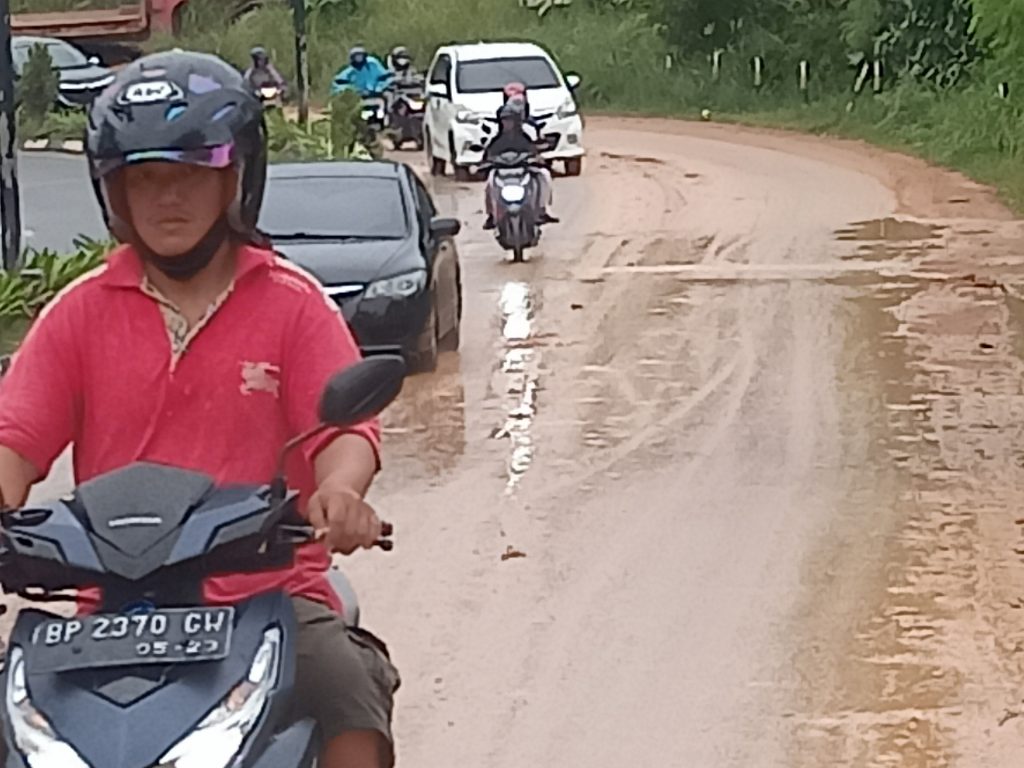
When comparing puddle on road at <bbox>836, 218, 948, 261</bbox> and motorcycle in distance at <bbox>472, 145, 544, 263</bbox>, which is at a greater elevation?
motorcycle in distance at <bbox>472, 145, 544, 263</bbox>

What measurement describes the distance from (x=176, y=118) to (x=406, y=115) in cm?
3116

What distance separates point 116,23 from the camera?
50.1 metres

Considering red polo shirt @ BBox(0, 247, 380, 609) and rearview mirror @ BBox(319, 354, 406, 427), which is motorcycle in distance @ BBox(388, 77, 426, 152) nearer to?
red polo shirt @ BBox(0, 247, 380, 609)

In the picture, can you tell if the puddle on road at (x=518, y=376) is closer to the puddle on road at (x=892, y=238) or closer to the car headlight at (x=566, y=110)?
the puddle on road at (x=892, y=238)

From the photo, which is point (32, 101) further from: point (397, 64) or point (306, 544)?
point (306, 544)

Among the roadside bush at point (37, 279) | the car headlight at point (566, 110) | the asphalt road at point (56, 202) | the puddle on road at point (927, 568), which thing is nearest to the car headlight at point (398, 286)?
the roadside bush at point (37, 279)

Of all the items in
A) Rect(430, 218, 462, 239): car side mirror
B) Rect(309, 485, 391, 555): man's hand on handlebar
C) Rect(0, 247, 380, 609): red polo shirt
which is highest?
Rect(0, 247, 380, 609): red polo shirt

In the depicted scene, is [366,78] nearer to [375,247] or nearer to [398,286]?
[375,247]

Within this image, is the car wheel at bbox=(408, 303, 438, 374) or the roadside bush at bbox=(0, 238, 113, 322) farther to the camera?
the roadside bush at bbox=(0, 238, 113, 322)

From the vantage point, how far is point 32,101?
1280 inches

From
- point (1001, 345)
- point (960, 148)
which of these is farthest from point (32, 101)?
point (1001, 345)

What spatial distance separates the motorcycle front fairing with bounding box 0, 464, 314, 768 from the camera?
332 centimetres

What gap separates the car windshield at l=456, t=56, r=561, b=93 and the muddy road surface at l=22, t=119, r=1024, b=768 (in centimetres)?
1154

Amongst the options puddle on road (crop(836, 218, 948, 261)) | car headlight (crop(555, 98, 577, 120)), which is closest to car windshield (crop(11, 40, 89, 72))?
car headlight (crop(555, 98, 577, 120))
